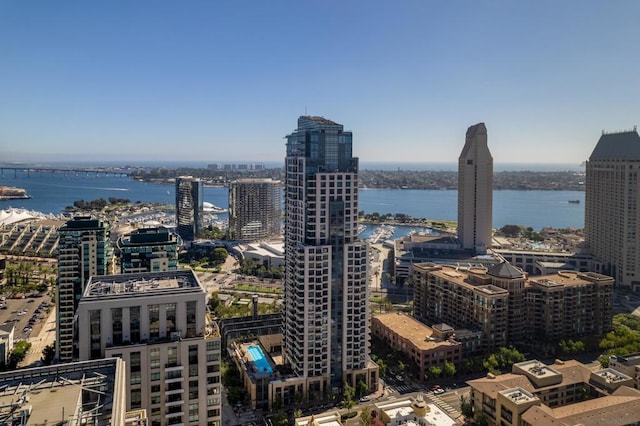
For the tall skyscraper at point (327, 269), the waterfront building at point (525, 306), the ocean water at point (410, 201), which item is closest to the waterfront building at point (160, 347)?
the tall skyscraper at point (327, 269)

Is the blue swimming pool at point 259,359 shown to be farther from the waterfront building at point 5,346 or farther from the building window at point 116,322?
the waterfront building at point 5,346

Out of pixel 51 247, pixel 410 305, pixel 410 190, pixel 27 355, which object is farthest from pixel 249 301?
pixel 410 190

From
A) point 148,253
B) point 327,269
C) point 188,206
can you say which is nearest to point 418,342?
point 327,269

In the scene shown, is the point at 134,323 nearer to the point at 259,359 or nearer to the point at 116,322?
the point at 116,322

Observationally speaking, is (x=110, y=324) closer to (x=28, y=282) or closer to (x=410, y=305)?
(x=410, y=305)

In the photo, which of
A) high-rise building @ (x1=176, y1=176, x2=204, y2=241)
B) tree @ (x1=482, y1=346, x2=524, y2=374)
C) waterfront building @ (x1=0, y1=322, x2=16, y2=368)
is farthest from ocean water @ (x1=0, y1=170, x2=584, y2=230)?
waterfront building @ (x1=0, y1=322, x2=16, y2=368)

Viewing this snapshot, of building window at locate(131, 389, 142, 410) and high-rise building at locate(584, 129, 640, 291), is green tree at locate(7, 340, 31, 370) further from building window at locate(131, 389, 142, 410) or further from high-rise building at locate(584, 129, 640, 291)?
high-rise building at locate(584, 129, 640, 291)
